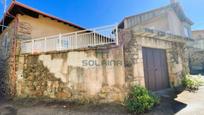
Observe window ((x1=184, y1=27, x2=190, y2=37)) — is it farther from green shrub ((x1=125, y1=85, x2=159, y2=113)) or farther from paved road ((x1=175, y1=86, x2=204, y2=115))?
green shrub ((x1=125, y1=85, x2=159, y2=113))

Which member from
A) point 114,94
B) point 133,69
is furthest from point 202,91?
point 114,94

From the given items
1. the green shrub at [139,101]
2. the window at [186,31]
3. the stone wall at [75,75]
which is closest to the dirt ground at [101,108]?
the green shrub at [139,101]

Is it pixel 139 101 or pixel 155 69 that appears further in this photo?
pixel 155 69

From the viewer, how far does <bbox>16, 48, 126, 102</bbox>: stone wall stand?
245 inches

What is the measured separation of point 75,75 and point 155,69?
3.89 metres

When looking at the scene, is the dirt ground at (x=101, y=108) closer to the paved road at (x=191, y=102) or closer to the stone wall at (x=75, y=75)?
the paved road at (x=191, y=102)

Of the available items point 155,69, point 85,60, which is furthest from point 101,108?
point 155,69

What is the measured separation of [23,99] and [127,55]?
18.7 feet

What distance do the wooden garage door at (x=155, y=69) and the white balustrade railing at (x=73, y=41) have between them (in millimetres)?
1812

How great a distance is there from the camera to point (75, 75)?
6871 mm

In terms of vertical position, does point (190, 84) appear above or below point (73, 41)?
below

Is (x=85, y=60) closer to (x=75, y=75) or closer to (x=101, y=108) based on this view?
(x=75, y=75)

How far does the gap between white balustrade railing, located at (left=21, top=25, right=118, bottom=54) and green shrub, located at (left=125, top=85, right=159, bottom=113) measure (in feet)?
6.94

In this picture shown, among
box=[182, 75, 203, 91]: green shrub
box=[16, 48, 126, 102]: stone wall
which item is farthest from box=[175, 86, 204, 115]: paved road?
box=[16, 48, 126, 102]: stone wall
